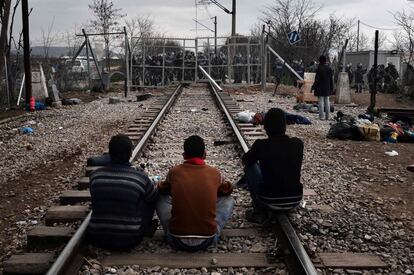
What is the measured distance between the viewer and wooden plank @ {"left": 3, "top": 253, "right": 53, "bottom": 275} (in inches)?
160

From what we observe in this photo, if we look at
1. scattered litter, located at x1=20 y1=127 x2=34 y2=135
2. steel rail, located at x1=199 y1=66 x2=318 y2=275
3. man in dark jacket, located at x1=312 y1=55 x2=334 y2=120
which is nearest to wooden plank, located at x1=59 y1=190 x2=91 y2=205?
steel rail, located at x1=199 y1=66 x2=318 y2=275

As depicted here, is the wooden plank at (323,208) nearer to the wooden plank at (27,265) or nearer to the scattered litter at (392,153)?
the wooden plank at (27,265)

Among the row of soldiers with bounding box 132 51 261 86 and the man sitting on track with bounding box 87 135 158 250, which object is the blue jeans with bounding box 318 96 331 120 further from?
the row of soldiers with bounding box 132 51 261 86

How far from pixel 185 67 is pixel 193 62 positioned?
461 mm

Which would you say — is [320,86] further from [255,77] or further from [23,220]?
[255,77]

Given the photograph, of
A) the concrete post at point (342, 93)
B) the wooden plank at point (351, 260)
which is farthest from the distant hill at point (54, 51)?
the wooden plank at point (351, 260)

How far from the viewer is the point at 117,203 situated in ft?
14.4

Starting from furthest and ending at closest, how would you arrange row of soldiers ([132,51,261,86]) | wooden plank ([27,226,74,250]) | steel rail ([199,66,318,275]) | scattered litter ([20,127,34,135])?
row of soldiers ([132,51,261,86]), scattered litter ([20,127,34,135]), wooden plank ([27,226,74,250]), steel rail ([199,66,318,275])

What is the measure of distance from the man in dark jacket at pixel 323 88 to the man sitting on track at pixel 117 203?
9962 mm

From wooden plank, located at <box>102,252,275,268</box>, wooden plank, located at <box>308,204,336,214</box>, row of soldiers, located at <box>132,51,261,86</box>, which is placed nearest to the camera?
wooden plank, located at <box>102,252,275,268</box>

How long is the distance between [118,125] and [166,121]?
1.20m

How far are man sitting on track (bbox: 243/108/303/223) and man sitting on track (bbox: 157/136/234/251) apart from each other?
0.58m

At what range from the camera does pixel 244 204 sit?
5.75 m

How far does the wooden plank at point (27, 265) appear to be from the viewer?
406cm
